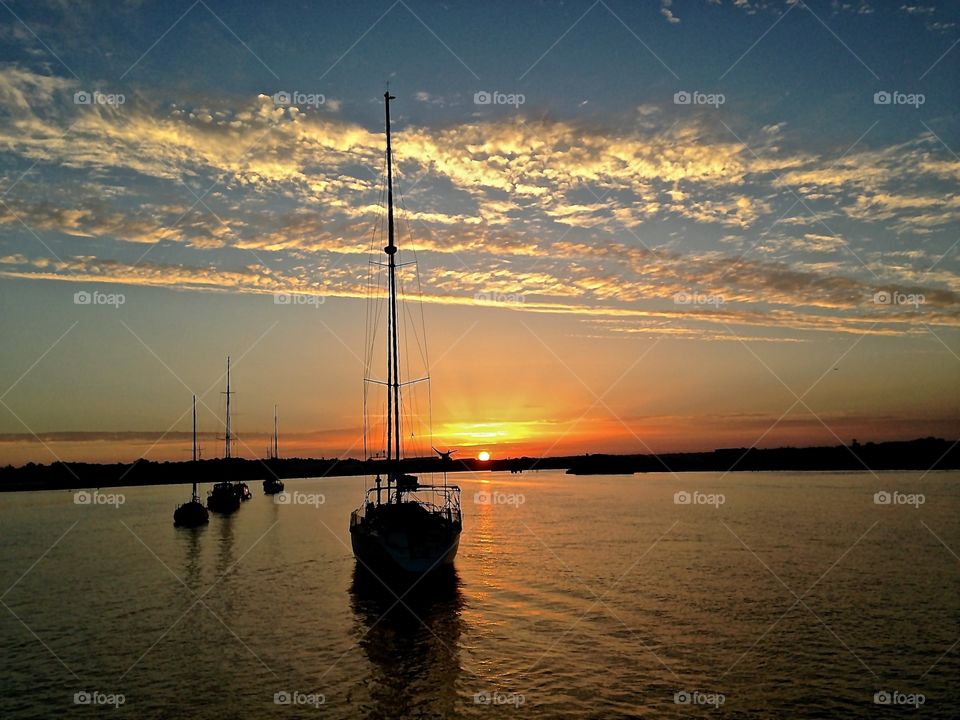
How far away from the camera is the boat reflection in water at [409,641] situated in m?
21.5

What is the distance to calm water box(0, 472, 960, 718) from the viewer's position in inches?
854

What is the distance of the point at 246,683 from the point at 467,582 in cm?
2014

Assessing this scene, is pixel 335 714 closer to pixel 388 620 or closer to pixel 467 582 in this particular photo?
pixel 388 620

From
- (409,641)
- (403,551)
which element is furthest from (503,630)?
(403,551)

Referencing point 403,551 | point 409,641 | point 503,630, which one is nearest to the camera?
point 409,641

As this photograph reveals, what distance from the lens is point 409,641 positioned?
2845 centimetres

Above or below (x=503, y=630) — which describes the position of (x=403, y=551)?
above

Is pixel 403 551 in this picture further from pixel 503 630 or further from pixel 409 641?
pixel 503 630

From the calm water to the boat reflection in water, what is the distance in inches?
5.0

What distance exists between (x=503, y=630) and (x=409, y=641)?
4.42m

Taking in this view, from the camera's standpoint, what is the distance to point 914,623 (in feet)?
99.9

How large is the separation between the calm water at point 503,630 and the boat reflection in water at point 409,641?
5.0 inches

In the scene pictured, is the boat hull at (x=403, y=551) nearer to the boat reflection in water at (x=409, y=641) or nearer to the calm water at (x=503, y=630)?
the boat reflection in water at (x=409, y=641)

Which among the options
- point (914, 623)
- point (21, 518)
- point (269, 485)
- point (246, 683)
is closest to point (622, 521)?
point (914, 623)
